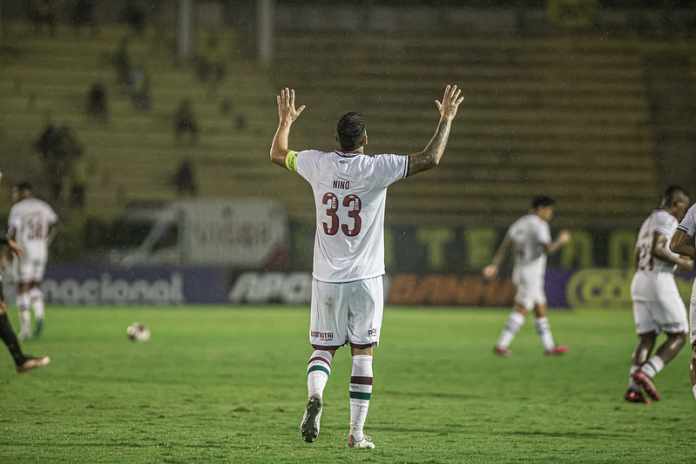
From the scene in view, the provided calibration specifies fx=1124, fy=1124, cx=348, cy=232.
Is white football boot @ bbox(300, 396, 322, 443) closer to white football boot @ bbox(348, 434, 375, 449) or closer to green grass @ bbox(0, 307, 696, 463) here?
green grass @ bbox(0, 307, 696, 463)

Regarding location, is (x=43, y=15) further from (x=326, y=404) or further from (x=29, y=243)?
(x=326, y=404)

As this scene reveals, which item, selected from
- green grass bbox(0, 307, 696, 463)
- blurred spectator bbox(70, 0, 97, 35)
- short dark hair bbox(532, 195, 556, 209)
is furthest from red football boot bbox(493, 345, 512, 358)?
blurred spectator bbox(70, 0, 97, 35)

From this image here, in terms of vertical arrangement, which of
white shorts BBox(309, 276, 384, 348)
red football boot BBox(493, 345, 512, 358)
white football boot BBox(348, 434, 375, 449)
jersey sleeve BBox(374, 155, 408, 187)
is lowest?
red football boot BBox(493, 345, 512, 358)

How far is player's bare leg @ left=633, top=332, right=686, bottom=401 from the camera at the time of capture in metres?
11.4

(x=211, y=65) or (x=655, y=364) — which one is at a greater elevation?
(x=211, y=65)

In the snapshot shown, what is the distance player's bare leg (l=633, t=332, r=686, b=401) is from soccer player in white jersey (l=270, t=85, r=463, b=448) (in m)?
4.12

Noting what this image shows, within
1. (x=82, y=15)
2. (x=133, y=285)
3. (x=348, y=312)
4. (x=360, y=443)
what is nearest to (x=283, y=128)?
(x=348, y=312)

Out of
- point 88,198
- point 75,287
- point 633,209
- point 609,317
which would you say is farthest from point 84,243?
point 633,209

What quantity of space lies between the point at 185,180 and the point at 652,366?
2452cm

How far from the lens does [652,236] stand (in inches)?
448

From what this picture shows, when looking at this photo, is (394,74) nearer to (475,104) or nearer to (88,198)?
(475,104)

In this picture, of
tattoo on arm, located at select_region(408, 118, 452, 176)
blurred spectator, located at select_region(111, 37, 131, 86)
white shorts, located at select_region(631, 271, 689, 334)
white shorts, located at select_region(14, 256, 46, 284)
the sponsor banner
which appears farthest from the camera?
blurred spectator, located at select_region(111, 37, 131, 86)

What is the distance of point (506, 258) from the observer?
30.3 metres

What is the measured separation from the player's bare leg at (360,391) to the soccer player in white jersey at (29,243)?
11.4 meters
